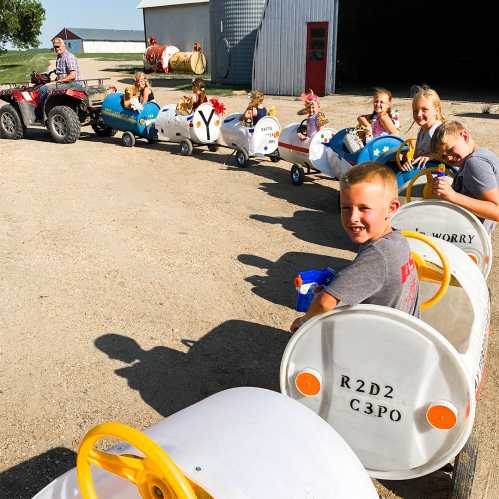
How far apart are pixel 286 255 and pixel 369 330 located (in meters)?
3.54

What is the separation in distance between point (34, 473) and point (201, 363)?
1.35 meters

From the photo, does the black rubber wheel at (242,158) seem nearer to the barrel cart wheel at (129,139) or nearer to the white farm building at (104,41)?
the barrel cart wheel at (129,139)

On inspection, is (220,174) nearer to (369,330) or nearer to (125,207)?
(125,207)

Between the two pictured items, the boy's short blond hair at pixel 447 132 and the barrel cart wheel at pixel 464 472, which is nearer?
the barrel cart wheel at pixel 464 472

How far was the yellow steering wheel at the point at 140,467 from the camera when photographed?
1.47 m

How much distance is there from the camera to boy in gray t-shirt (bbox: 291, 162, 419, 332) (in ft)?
7.66

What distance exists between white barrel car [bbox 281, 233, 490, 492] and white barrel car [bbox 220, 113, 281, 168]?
6965 mm

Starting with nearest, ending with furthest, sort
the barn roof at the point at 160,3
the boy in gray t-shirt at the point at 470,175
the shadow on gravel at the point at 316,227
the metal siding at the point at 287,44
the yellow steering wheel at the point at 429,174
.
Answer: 1. the boy in gray t-shirt at the point at 470,175
2. the yellow steering wheel at the point at 429,174
3. the shadow on gravel at the point at 316,227
4. the metal siding at the point at 287,44
5. the barn roof at the point at 160,3

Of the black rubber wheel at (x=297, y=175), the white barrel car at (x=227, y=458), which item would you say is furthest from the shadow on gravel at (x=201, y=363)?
the black rubber wheel at (x=297, y=175)

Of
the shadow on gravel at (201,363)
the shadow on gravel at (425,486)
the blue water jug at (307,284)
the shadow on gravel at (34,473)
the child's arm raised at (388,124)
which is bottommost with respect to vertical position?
the shadow on gravel at (425,486)

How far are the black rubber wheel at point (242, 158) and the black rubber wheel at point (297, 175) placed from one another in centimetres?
122

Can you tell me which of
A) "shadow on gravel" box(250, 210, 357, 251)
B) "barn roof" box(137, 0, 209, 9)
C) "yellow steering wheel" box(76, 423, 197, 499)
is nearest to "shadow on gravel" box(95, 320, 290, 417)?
"yellow steering wheel" box(76, 423, 197, 499)

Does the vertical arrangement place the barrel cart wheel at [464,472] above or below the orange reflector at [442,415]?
below

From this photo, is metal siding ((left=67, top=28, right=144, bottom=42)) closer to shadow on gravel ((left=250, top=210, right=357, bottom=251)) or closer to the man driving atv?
the man driving atv
